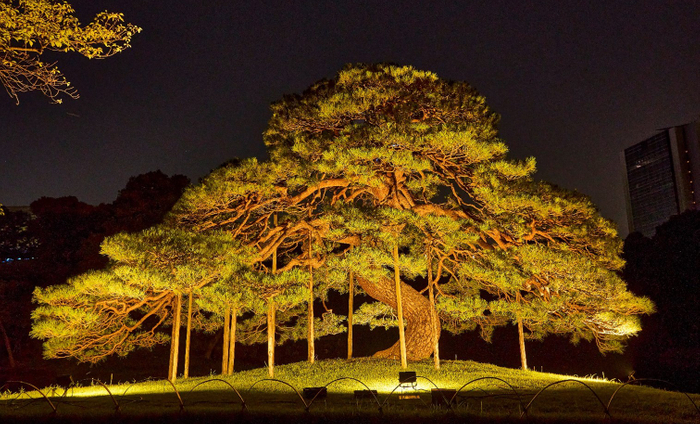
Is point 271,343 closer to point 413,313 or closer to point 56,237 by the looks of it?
point 413,313

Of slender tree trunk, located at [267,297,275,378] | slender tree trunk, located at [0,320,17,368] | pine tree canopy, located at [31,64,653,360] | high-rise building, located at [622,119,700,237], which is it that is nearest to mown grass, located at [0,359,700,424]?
slender tree trunk, located at [267,297,275,378]

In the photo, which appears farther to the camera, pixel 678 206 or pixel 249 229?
pixel 678 206

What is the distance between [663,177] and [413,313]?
21145 millimetres

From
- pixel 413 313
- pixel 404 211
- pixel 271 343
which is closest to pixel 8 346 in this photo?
pixel 271 343

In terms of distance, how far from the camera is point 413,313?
10.7 metres

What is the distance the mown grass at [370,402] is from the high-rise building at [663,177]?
1887 cm

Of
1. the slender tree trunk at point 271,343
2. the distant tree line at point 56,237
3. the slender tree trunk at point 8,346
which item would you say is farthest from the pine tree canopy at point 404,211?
the slender tree trunk at point 8,346

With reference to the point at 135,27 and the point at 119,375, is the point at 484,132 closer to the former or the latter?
the point at 135,27

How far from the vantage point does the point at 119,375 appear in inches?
622

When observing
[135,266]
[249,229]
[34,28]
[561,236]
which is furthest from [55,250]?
[561,236]

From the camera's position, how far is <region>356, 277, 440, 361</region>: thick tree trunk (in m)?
10.5

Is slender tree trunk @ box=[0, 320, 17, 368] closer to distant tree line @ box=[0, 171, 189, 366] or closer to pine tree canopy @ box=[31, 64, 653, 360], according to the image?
distant tree line @ box=[0, 171, 189, 366]

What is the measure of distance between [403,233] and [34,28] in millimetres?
6109

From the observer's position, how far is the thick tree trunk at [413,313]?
10.5m
